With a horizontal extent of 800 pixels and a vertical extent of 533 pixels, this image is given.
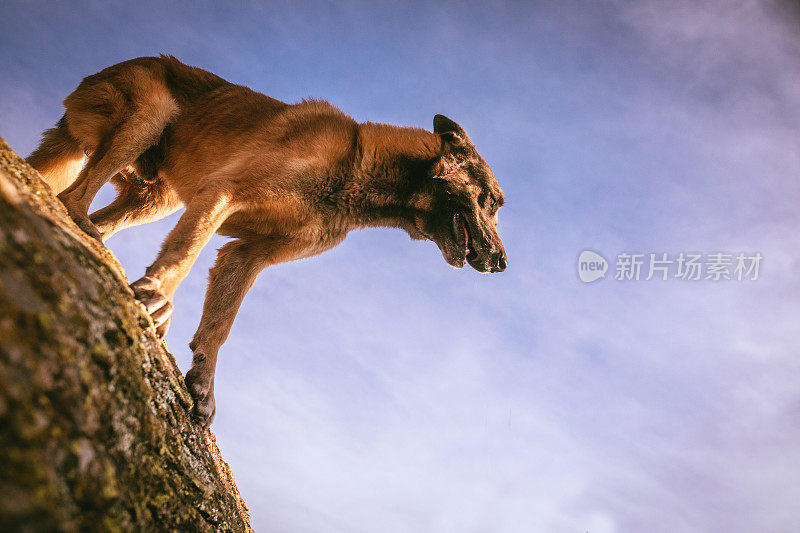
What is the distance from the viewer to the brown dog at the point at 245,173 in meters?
4.20

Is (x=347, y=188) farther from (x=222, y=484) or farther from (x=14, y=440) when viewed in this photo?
(x=14, y=440)

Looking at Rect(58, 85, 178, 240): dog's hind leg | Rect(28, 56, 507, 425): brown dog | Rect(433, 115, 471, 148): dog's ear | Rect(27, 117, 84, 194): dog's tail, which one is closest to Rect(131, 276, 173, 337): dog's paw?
Rect(28, 56, 507, 425): brown dog

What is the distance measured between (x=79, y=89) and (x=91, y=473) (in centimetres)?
469

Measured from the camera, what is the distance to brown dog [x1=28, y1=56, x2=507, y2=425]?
4.20 metres

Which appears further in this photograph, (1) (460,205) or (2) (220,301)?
(1) (460,205)

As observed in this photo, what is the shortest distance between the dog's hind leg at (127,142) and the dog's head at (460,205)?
9.01ft

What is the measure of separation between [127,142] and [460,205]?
3262 mm

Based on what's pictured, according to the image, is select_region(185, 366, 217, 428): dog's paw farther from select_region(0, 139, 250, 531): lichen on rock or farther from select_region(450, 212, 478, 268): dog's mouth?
select_region(450, 212, 478, 268): dog's mouth

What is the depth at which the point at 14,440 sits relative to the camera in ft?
3.01

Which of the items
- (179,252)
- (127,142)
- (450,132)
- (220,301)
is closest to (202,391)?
(179,252)

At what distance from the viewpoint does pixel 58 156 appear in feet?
15.3

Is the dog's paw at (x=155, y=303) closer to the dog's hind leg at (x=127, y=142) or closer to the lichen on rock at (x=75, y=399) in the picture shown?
the lichen on rock at (x=75, y=399)

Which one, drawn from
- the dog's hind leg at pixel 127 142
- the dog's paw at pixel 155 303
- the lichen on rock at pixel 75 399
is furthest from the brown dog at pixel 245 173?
the lichen on rock at pixel 75 399

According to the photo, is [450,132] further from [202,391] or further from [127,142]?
[202,391]
